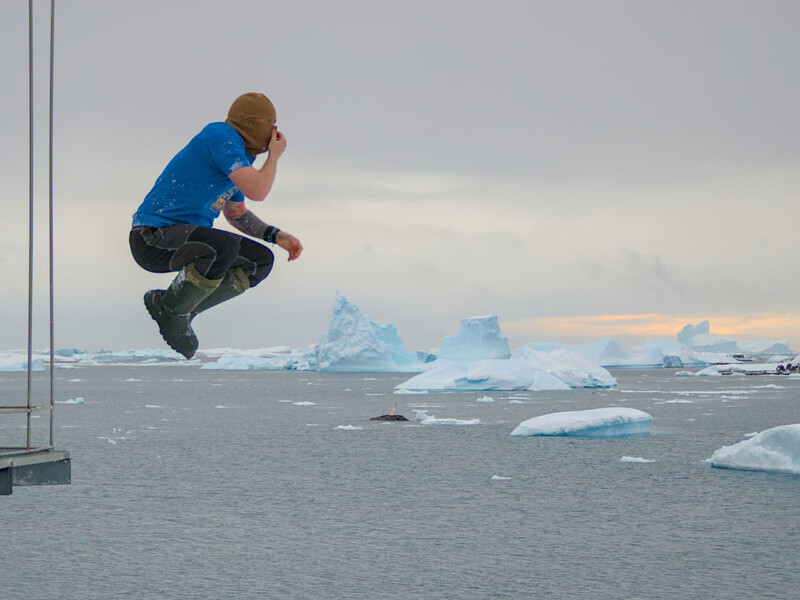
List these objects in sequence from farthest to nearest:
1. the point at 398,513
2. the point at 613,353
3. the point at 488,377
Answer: the point at 613,353 → the point at 488,377 → the point at 398,513

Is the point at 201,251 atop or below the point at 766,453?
atop

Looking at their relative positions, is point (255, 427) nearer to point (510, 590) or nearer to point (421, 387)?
point (421, 387)

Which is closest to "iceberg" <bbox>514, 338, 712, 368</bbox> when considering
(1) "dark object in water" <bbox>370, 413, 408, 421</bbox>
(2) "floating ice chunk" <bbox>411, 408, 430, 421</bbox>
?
(2) "floating ice chunk" <bbox>411, 408, 430, 421</bbox>

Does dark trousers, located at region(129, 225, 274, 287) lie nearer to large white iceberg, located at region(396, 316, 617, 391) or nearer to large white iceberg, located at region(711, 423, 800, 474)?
large white iceberg, located at region(711, 423, 800, 474)

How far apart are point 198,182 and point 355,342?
10285cm

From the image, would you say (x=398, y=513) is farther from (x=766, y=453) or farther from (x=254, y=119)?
(x=254, y=119)

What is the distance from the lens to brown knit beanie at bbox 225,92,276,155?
263 cm

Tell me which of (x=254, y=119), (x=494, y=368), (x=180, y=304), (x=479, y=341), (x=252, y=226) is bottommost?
(x=494, y=368)

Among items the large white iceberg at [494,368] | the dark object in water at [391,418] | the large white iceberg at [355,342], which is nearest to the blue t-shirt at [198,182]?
the dark object in water at [391,418]

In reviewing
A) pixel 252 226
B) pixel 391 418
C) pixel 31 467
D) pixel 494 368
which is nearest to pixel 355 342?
pixel 494 368

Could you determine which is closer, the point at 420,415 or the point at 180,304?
the point at 180,304

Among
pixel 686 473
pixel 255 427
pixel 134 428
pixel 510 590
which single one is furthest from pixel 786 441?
pixel 134 428

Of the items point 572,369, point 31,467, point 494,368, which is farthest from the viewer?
point 572,369

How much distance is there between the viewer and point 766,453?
168 ft
